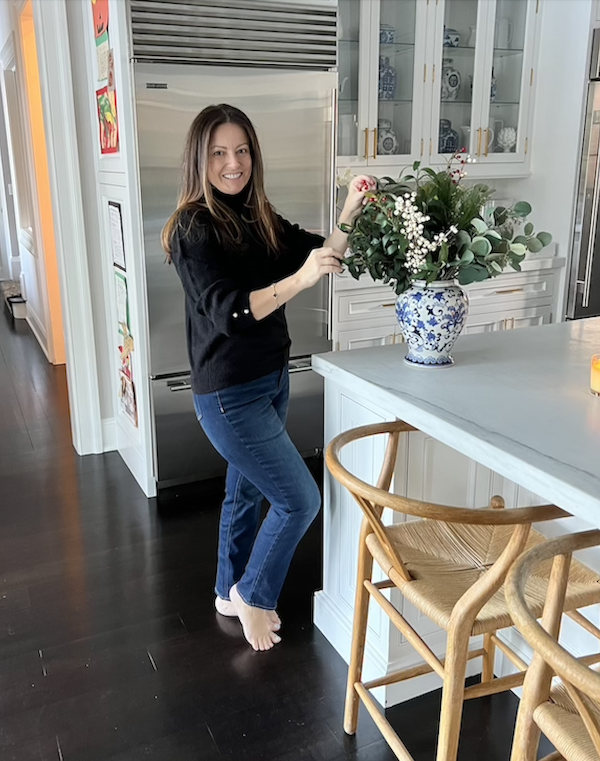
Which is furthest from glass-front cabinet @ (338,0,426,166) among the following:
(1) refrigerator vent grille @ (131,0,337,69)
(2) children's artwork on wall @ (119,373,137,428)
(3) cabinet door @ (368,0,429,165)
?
(2) children's artwork on wall @ (119,373,137,428)

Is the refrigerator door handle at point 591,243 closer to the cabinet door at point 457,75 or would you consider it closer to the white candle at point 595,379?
the cabinet door at point 457,75

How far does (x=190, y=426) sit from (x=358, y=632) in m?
1.63

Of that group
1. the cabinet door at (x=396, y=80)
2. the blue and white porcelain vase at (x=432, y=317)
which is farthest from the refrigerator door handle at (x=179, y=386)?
the blue and white porcelain vase at (x=432, y=317)

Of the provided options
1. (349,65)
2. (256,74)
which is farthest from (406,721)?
(349,65)

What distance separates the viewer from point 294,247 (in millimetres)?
2023

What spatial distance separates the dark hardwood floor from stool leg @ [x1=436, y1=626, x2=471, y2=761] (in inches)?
19.4

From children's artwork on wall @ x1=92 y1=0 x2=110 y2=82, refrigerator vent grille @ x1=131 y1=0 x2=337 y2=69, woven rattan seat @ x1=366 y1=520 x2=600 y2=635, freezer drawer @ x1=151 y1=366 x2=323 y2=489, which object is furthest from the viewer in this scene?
freezer drawer @ x1=151 y1=366 x2=323 y2=489

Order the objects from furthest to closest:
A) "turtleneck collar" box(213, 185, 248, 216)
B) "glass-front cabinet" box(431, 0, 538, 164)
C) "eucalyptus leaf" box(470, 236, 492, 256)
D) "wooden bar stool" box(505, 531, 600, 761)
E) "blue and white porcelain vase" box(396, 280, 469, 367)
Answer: "glass-front cabinet" box(431, 0, 538, 164) < "turtleneck collar" box(213, 185, 248, 216) < "blue and white porcelain vase" box(396, 280, 469, 367) < "eucalyptus leaf" box(470, 236, 492, 256) < "wooden bar stool" box(505, 531, 600, 761)

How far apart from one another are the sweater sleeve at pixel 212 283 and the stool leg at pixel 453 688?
2.88 feet

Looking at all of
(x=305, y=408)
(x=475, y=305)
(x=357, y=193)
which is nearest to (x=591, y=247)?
(x=475, y=305)

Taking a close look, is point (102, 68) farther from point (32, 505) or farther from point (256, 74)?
point (32, 505)

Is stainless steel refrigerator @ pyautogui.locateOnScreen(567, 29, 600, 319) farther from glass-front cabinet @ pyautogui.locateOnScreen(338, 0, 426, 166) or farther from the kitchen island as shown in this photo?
the kitchen island

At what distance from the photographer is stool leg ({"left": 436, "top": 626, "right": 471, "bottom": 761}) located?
51.9 inches

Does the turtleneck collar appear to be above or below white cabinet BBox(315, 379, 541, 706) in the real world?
above
